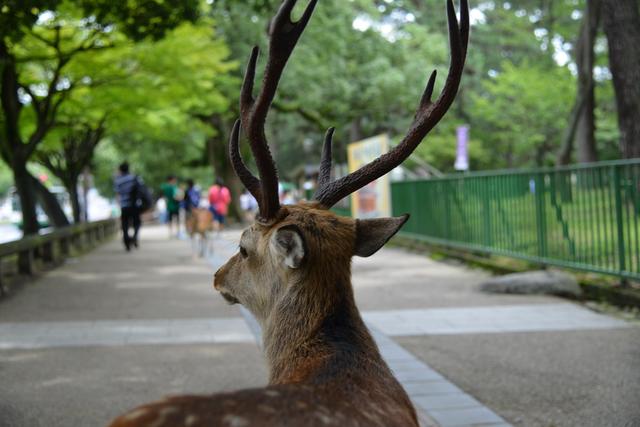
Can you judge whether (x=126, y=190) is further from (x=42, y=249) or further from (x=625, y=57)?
(x=625, y=57)

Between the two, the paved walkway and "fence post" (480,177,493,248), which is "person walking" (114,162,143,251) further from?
"fence post" (480,177,493,248)

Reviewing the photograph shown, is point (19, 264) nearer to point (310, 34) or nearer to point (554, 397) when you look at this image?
point (554, 397)

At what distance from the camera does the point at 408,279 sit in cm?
1234

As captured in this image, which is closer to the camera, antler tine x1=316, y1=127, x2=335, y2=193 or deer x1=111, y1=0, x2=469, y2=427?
deer x1=111, y1=0, x2=469, y2=427

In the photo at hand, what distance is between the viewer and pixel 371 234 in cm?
295

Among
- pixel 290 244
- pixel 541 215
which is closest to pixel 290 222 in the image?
pixel 290 244

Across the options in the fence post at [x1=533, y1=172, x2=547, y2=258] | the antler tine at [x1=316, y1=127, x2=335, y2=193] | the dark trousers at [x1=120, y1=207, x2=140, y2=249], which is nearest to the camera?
the antler tine at [x1=316, y1=127, x2=335, y2=193]

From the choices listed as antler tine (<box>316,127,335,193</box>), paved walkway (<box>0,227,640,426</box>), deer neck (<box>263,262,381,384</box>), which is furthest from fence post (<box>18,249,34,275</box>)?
deer neck (<box>263,262,381,384</box>)

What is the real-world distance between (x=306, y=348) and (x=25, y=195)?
1283 cm

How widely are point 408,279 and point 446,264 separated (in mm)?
2322

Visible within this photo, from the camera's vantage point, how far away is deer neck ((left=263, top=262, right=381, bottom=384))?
8.45 feet

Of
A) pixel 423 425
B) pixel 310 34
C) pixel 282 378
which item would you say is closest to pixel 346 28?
pixel 310 34

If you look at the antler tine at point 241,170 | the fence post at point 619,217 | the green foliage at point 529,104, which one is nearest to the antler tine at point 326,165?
the antler tine at point 241,170

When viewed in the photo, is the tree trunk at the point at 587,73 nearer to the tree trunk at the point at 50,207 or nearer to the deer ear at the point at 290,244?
the tree trunk at the point at 50,207
